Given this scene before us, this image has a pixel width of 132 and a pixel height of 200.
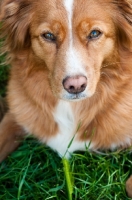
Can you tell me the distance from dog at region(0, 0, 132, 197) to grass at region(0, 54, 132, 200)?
0.09 metres

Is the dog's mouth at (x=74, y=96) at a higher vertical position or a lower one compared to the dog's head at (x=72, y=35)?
lower

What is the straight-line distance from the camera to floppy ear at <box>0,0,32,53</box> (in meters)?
2.96

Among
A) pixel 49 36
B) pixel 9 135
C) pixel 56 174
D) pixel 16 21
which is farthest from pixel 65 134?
pixel 16 21

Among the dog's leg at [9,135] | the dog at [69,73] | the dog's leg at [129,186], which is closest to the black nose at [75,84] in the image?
the dog at [69,73]

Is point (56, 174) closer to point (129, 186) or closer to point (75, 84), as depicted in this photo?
point (129, 186)

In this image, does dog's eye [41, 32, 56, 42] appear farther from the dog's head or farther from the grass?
the grass

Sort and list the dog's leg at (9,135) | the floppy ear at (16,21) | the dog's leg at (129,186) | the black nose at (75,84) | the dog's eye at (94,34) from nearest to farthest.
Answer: the black nose at (75,84) → the dog's eye at (94,34) → the floppy ear at (16,21) → the dog's leg at (129,186) → the dog's leg at (9,135)

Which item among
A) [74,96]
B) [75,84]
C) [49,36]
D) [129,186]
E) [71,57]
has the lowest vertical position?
[129,186]

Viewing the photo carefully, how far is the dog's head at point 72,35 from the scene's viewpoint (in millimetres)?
2777

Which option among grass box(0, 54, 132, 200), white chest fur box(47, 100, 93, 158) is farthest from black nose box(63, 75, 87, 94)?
grass box(0, 54, 132, 200)

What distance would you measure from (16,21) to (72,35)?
470 mm

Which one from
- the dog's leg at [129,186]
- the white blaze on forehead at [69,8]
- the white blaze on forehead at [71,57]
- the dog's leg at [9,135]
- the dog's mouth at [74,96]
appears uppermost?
the white blaze on forehead at [69,8]

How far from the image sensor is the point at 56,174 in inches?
136

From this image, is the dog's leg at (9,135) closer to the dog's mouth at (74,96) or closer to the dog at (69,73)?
the dog at (69,73)
